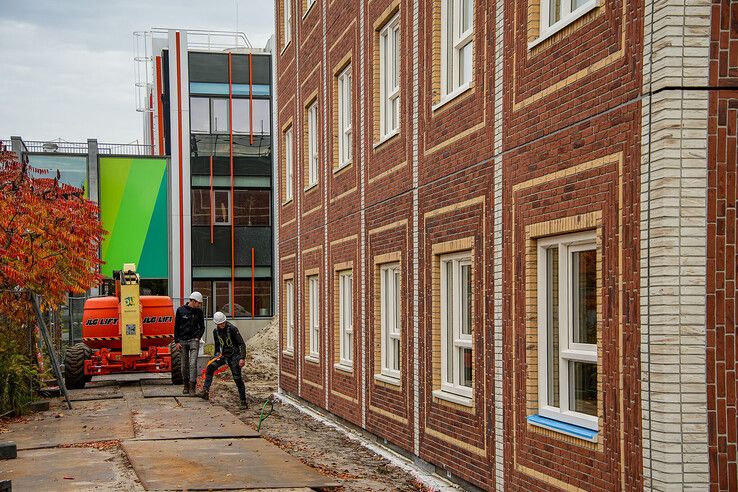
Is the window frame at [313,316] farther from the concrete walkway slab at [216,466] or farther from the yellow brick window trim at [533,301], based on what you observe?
the yellow brick window trim at [533,301]

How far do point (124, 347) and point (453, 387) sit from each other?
13.3m

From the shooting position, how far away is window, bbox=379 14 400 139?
14547mm

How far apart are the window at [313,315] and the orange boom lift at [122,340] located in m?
4.36

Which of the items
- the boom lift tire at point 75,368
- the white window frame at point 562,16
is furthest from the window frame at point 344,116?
the boom lift tire at point 75,368

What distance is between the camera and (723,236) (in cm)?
713

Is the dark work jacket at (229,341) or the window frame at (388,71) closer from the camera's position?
the window frame at (388,71)

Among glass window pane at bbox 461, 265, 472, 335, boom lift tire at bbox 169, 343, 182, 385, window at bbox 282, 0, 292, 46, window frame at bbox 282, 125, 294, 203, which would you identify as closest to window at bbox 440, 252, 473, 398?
glass window pane at bbox 461, 265, 472, 335

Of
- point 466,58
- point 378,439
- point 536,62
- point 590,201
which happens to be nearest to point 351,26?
point 466,58

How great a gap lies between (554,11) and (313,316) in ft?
40.1

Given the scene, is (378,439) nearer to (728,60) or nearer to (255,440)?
(255,440)

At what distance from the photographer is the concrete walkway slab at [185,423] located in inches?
583

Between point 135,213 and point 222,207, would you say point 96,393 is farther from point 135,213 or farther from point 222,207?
point 222,207

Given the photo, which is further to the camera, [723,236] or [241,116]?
[241,116]

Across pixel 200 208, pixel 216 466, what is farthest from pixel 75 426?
pixel 200 208
